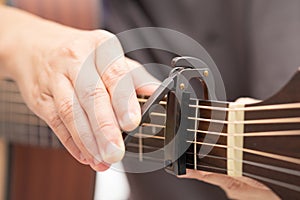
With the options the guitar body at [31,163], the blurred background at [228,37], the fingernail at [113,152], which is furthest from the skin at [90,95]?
the guitar body at [31,163]

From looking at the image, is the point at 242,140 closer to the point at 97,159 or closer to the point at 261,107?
the point at 261,107

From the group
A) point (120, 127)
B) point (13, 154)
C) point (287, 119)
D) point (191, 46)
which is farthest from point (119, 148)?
point (13, 154)

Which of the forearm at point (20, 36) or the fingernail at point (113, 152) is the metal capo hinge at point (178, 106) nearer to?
the fingernail at point (113, 152)

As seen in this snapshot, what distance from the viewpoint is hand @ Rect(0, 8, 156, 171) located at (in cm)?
50

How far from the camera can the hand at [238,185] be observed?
54 centimetres

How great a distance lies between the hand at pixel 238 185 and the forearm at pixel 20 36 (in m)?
0.22

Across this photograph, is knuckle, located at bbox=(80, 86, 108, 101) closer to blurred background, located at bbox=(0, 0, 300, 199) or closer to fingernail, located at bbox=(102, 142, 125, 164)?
fingernail, located at bbox=(102, 142, 125, 164)

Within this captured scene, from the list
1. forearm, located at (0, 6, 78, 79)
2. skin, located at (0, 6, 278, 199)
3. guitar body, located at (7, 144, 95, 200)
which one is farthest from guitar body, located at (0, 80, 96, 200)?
skin, located at (0, 6, 278, 199)

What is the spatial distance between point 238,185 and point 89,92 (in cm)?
19

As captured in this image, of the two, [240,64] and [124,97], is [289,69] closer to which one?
[240,64]

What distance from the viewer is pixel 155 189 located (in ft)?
2.55

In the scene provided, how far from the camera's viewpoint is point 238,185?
0.59 metres

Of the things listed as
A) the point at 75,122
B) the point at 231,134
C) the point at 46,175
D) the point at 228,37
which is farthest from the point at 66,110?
the point at 46,175

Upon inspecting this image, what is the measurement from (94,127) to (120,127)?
23mm
